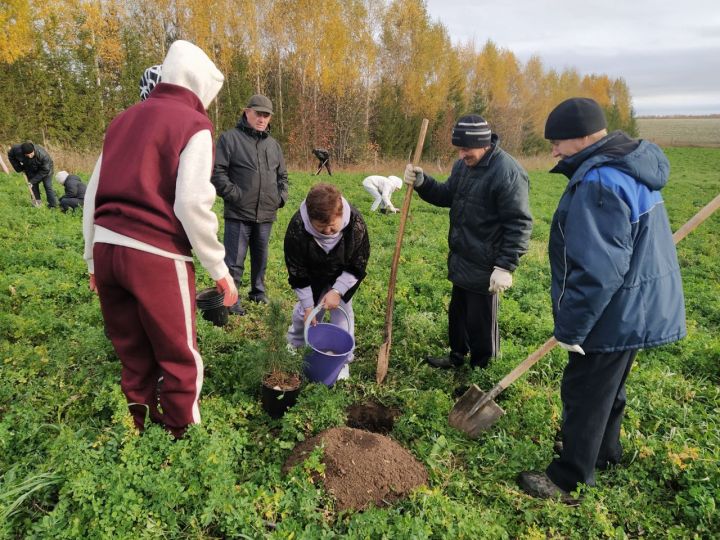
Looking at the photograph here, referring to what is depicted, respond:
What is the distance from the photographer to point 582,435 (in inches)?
107

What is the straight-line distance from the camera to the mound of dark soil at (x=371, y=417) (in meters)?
3.53

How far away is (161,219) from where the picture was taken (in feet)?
8.05

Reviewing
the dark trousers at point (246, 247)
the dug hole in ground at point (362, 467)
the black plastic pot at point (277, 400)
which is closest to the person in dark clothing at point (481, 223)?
the dug hole in ground at point (362, 467)

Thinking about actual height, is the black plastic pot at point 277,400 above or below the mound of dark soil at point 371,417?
above

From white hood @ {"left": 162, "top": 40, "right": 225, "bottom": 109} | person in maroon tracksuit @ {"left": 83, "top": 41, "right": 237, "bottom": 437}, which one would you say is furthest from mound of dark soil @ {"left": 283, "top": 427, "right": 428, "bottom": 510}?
white hood @ {"left": 162, "top": 40, "right": 225, "bottom": 109}

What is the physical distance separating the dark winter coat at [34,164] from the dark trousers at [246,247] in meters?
6.51

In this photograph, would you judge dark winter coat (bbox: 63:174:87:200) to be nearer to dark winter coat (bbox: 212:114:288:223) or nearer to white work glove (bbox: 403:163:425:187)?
dark winter coat (bbox: 212:114:288:223)

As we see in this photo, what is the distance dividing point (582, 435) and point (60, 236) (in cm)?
758

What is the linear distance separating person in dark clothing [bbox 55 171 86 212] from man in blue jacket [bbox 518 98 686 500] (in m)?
9.58

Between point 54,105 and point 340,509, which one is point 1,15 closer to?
point 54,105

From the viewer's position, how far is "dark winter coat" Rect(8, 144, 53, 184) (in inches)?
364

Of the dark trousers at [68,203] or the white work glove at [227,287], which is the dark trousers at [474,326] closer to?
the white work glove at [227,287]

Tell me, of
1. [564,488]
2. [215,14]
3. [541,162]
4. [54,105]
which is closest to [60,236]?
[564,488]

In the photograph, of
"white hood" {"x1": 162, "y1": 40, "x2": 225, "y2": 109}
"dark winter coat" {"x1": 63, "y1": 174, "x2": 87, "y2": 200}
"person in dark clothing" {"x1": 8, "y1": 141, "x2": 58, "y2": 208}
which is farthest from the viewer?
"dark winter coat" {"x1": 63, "y1": 174, "x2": 87, "y2": 200}
